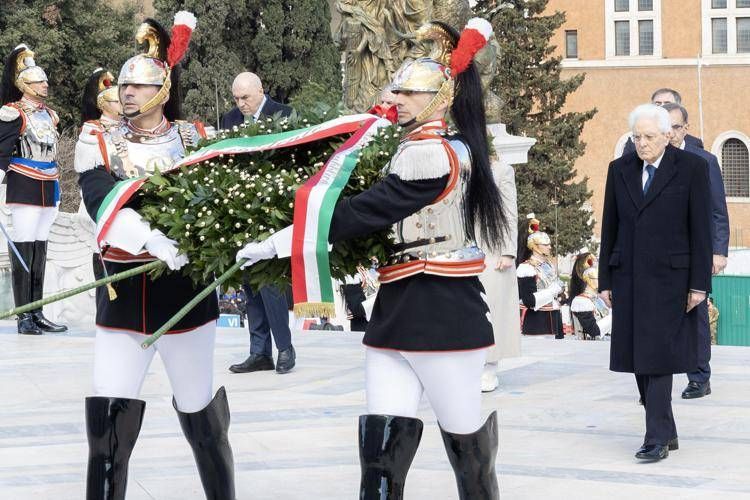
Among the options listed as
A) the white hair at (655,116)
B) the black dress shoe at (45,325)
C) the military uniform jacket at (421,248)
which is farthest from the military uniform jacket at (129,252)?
the black dress shoe at (45,325)

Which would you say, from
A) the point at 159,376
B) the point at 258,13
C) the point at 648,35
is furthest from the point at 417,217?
the point at 648,35

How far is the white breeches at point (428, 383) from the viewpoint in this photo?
16.1 feet

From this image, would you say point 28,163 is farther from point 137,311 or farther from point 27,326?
point 137,311

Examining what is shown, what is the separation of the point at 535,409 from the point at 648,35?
46705 mm

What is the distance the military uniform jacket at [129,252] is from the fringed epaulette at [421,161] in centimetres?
98

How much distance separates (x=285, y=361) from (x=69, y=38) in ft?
99.3

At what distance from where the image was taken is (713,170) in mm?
8703

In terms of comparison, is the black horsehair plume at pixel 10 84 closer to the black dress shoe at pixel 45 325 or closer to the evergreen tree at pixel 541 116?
the black dress shoe at pixel 45 325

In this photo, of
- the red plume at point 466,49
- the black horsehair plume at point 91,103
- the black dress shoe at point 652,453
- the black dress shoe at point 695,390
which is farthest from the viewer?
the black dress shoe at point 695,390

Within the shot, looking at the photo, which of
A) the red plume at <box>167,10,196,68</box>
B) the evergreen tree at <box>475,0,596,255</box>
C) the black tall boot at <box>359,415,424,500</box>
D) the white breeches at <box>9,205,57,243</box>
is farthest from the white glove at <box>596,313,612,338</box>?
the evergreen tree at <box>475,0,596,255</box>

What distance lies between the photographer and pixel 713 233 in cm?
838

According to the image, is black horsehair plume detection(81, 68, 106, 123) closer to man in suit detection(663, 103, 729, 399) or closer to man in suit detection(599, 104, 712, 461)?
man in suit detection(599, 104, 712, 461)

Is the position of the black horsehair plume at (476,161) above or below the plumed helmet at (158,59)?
below

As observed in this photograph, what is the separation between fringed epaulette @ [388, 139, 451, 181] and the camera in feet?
15.9
